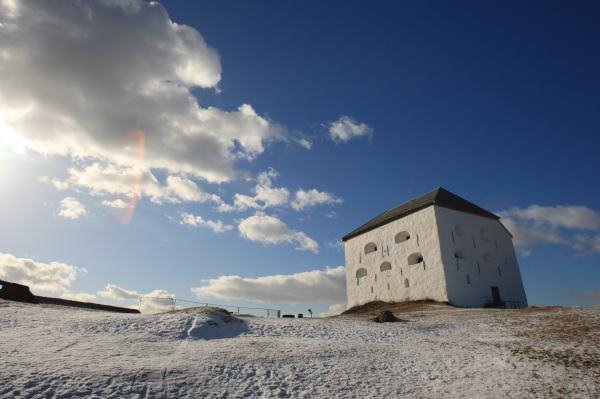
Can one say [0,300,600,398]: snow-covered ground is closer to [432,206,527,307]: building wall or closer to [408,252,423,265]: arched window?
[432,206,527,307]: building wall

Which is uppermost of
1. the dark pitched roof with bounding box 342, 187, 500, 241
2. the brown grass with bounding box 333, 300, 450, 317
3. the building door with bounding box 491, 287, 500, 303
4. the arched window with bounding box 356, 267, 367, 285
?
the dark pitched roof with bounding box 342, 187, 500, 241

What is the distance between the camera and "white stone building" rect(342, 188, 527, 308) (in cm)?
3050

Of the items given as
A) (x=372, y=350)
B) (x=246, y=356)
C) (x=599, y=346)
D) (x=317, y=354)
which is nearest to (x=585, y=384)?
(x=599, y=346)

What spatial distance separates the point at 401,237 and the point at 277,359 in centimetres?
2668

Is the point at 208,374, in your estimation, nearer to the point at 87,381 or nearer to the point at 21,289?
the point at 87,381

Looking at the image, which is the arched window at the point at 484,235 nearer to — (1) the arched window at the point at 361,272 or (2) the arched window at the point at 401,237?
(2) the arched window at the point at 401,237

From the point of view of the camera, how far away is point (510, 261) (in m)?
34.8

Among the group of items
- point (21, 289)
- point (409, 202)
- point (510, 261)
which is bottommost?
point (21, 289)

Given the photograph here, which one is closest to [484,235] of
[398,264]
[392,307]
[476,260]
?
[476,260]

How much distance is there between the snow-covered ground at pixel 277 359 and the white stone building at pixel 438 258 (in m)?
14.6

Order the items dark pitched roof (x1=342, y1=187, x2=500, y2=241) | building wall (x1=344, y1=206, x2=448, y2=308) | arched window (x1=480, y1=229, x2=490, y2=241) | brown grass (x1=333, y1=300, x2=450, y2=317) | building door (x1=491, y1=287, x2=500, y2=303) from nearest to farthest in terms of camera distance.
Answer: brown grass (x1=333, y1=300, x2=450, y2=317)
building wall (x1=344, y1=206, x2=448, y2=308)
building door (x1=491, y1=287, x2=500, y2=303)
dark pitched roof (x1=342, y1=187, x2=500, y2=241)
arched window (x1=480, y1=229, x2=490, y2=241)

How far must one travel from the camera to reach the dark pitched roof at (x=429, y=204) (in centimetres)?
3306

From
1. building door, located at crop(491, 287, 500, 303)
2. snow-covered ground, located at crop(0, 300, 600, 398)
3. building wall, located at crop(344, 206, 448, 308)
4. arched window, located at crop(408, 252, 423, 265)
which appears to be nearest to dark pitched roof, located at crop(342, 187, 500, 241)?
building wall, located at crop(344, 206, 448, 308)

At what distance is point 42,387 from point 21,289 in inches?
755
